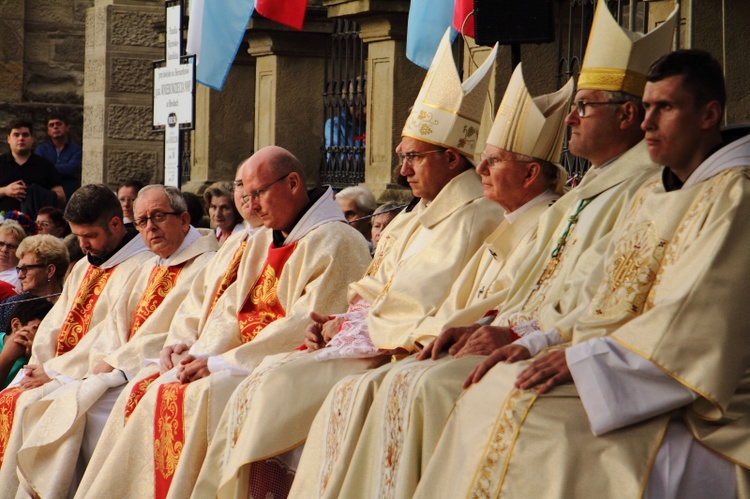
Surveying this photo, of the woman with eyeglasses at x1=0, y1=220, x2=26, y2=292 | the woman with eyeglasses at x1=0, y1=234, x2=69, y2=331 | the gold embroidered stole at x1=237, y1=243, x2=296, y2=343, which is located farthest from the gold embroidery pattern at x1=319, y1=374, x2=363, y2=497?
the woman with eyeglasses at x1=0, y1=220, x2=26, y2=292

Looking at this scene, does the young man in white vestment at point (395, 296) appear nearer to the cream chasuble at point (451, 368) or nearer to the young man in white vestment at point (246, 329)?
the young man in white vestment at point (246, 329)

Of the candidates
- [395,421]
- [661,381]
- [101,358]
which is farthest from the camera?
[101,358]

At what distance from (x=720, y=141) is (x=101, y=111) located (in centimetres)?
1126

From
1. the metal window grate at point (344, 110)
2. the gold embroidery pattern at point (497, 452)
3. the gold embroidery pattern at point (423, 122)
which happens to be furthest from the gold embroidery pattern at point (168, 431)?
the metal window grate at point (344, 110)

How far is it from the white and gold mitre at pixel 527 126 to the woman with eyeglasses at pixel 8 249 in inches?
197

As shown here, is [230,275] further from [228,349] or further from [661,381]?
[661,381]

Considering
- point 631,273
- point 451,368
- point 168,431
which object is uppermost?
point 631,273

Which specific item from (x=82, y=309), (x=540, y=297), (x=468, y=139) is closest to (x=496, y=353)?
(x=540, y=297)

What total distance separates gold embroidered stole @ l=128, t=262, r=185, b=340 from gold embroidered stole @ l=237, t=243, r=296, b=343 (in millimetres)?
972

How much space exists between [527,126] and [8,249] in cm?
525

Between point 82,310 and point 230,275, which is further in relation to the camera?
point 82,310

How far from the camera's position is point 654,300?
15.3 ft

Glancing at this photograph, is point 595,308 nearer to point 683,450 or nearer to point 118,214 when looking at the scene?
point 683,450

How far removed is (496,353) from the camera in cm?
489
